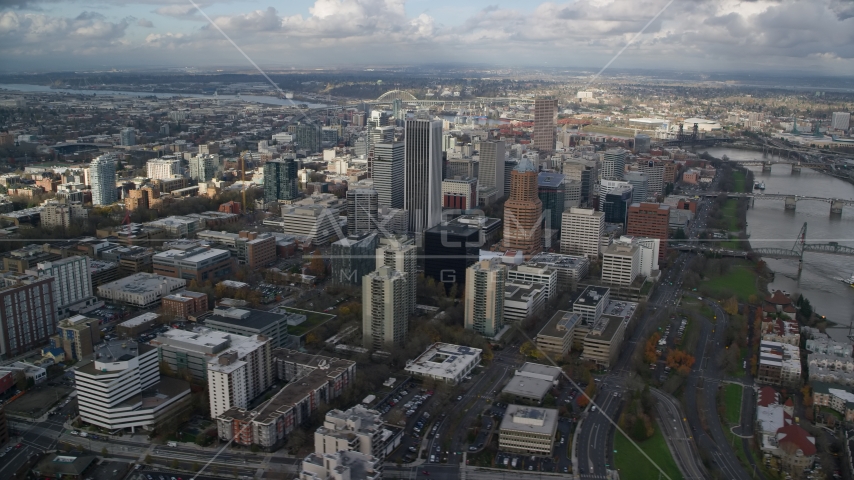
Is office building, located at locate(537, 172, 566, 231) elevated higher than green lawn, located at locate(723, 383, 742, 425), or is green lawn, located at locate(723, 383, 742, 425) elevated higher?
office building, located at locate(537, 172, 566, 231)

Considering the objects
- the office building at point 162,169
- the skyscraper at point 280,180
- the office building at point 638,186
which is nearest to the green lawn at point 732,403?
the office building at point 638,186

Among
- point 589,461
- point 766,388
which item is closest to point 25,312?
point 589,461

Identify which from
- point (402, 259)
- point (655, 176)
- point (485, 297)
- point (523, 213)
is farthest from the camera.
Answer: point (655, 176)

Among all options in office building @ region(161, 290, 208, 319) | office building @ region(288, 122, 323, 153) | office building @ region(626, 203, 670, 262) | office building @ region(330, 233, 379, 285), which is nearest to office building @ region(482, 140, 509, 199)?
office building @ region(626, 203, 670, 262)

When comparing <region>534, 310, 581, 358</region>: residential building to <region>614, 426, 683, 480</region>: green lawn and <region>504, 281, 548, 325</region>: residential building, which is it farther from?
<region>614, 426, 683, 480</region>: green lawn

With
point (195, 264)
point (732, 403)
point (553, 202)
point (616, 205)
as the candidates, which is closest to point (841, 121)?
point (616, 205)

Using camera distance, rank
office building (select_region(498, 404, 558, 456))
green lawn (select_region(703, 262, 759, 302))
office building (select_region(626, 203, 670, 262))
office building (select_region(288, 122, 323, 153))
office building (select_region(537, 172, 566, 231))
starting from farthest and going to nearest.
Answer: office building (select_region(288, 122, 323, 153)) → office building (select_region(537, 172, 566, 231)) → office building (select_region(626, 203, 670, 262)) → green lawn (select_region(703, 262, 759, 302)) → office building (select_region(498, 404, 558, 456))

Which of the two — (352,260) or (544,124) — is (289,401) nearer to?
(352,260)
